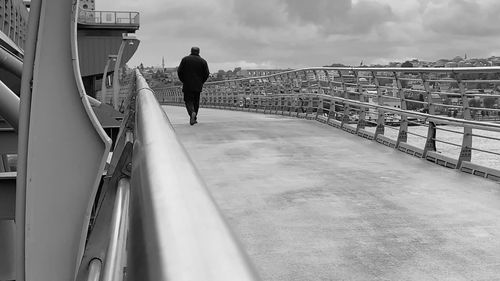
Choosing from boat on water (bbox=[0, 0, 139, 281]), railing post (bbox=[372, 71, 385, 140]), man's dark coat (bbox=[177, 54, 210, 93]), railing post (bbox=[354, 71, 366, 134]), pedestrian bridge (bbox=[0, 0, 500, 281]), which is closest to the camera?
pedestrian bridge (bbox=[0, 0, 500, 281])

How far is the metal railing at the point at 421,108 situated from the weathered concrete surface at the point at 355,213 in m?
0.48

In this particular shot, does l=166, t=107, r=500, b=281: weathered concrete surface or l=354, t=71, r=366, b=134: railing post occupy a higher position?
l=354, t=71, r=366, b=134: railing post

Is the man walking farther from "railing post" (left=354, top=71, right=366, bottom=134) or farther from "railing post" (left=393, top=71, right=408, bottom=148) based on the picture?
"railing post" (left=393, top=71, right=408, bottom=148)

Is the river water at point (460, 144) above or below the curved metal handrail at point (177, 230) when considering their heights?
below

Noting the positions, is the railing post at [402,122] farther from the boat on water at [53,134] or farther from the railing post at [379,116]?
the boat on water at [53,134]

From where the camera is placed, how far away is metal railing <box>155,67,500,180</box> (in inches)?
281

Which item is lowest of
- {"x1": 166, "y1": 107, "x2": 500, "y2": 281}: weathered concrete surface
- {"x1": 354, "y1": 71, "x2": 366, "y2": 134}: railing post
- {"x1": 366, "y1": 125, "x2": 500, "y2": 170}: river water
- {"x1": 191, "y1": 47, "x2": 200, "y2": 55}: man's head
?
{"x1": 166, "y1": 107, "x2": 500, "y2": 281}: weathered concrete surface

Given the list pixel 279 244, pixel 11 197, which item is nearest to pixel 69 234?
pixel 11 197

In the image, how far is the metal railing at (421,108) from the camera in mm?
7125

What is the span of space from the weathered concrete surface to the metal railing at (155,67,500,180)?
48 cm

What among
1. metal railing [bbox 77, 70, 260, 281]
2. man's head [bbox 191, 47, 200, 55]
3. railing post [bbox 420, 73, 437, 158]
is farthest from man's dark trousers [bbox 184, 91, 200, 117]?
metal railing [bbox 77, 70, 260, 281]

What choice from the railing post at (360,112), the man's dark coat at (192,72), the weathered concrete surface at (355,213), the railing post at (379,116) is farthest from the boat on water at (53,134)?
the man's dark coat at (192,72)

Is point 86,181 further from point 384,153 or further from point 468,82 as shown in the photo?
point 384,153

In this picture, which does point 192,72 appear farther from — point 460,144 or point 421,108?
point 460,144
